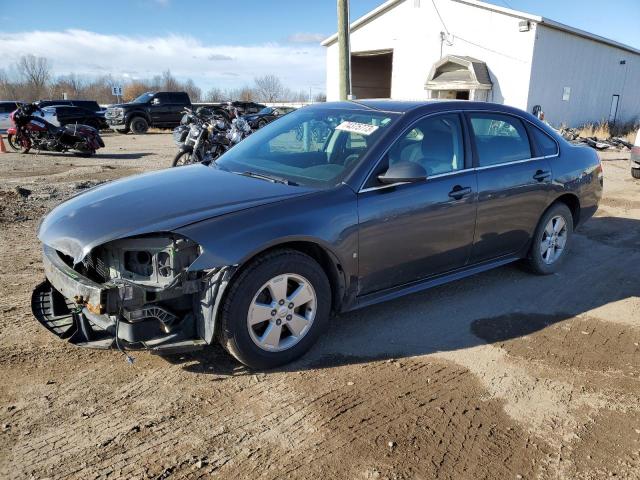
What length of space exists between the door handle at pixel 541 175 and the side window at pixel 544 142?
213 mm

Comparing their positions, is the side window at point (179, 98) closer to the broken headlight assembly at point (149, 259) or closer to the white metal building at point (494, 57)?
the white metal building at point (494, 57)

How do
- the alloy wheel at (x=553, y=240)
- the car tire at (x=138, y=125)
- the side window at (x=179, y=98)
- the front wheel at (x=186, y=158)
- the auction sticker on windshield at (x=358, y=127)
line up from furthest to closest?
the side window at (x=179, y=98) < the car tire at (x=138, y=125) < the front wheel at (x=186, y=158) < the alloy wheel at (x=553, y=240) < the auction sticker on windshield at (x=358, y=127)

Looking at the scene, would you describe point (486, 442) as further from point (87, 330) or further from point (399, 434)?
point (87, 330)

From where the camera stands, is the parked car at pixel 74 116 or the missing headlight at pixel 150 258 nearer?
the missing headlight at pixel 150 258

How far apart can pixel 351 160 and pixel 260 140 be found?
3.72ft

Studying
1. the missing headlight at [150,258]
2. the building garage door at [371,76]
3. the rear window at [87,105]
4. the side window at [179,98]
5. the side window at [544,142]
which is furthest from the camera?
the building garage door at [371,76]

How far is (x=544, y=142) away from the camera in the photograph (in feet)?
16.6

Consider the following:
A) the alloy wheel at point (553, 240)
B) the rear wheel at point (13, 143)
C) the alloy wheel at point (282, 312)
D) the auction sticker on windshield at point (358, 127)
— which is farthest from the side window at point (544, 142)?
the rear wheel at point (13, 143)

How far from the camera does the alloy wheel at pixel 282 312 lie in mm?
3193

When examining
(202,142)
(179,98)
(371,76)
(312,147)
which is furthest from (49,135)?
(371,76)

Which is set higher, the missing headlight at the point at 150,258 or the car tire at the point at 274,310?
the missing headlight at the point at 150,258

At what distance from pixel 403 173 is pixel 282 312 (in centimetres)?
128

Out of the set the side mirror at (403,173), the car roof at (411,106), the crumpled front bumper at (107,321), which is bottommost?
the crumpled front bumper at (107,321)

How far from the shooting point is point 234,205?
3221mm
